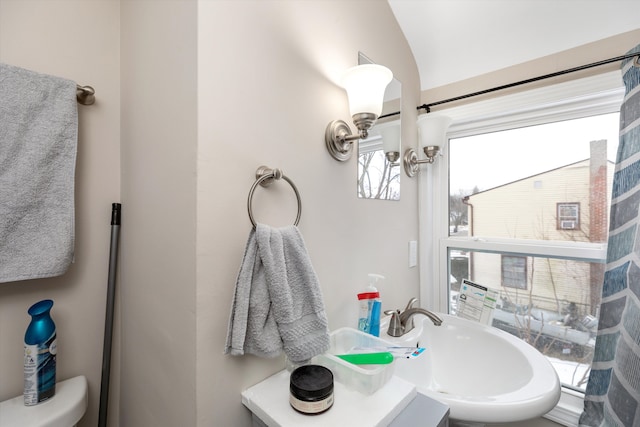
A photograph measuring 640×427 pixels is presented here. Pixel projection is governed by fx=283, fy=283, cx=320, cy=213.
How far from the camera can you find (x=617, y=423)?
0.82 m

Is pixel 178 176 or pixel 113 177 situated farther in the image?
pixel 113 177

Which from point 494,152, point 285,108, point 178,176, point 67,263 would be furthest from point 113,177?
point 494,152

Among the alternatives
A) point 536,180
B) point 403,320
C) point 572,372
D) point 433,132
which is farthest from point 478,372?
point 433,132

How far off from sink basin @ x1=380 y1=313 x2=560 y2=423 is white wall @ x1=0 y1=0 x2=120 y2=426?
3.09 ft

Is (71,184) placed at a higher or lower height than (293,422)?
higher

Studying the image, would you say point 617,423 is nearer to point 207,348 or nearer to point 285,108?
point 207,348

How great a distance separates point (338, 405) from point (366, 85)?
799 mm

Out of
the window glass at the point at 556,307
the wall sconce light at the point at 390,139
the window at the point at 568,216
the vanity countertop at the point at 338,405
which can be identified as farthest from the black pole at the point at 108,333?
the window at the point at 568,216

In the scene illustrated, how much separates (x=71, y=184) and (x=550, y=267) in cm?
171

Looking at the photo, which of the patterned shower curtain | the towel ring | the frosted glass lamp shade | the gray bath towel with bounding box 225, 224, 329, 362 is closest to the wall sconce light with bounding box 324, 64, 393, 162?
the frosted glass lamp shade

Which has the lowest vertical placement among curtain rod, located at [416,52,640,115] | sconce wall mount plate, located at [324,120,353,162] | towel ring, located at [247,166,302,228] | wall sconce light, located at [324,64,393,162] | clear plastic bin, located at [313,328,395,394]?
clear plastic bin, located at [313,328,395,394]

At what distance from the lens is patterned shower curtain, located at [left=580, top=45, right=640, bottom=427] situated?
791mm

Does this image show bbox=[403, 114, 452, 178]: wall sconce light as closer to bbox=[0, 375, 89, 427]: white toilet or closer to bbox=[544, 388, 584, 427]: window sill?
bbox=[544, 388, 584, 427]: window sill

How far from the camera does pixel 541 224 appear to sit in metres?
1.21
